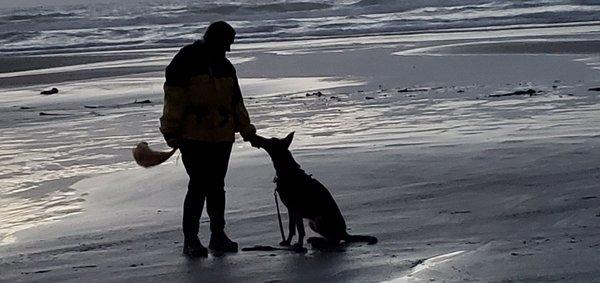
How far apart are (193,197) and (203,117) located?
0.56 meters

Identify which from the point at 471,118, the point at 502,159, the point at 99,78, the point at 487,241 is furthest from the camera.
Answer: the point at 99,78

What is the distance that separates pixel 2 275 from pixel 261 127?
731 centimetres

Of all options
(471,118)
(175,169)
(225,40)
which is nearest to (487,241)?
(225,40)

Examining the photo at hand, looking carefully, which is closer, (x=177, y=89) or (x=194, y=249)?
(x=177, y=89)

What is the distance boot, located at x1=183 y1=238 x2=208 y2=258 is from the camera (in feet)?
20.8

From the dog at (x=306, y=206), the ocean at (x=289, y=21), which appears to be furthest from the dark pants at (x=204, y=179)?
the ocean at (x=289, y=21)

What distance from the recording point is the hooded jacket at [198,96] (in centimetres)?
622

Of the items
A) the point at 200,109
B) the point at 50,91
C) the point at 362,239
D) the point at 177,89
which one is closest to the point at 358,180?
the point at 362,239

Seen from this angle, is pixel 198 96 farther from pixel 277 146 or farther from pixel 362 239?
pixel 362 239

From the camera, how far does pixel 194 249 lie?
6.38 meters

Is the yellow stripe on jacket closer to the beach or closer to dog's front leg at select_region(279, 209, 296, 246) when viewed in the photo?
dog's front leg at select_region(279, 209, 296, 246)

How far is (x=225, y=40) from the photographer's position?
6223 mm

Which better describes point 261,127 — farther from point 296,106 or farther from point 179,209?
point 179,209

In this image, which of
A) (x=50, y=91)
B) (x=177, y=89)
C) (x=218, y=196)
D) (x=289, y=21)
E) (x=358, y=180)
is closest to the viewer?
(x=177, y=89)
